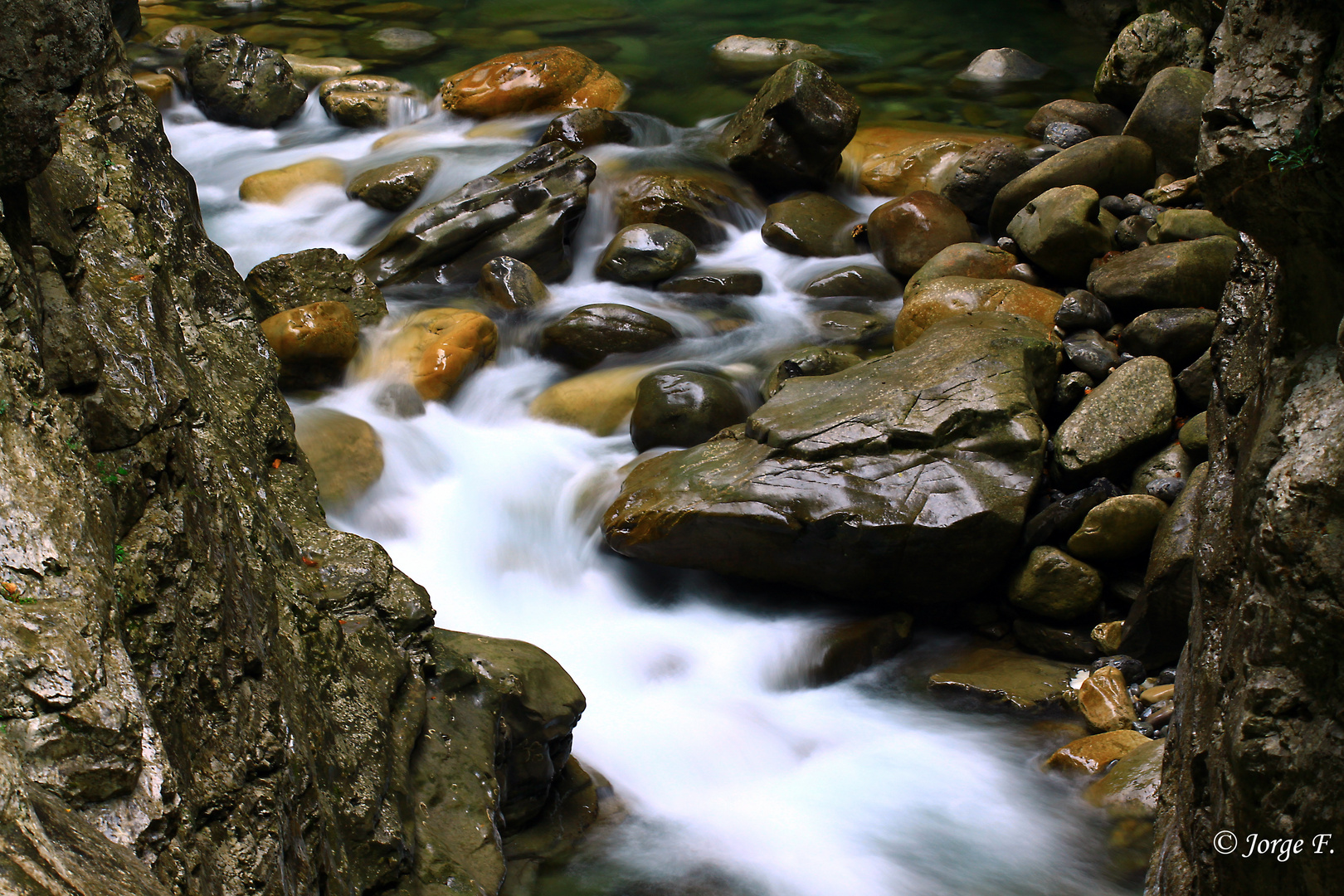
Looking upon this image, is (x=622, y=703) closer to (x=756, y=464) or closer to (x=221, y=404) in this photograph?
(x=756, y=464)

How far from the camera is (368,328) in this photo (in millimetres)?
7484

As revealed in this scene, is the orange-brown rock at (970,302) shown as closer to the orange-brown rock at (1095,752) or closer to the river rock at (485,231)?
the orange-brown rock at (1095,752)

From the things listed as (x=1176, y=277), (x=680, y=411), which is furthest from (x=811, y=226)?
(x=1176, y=277)

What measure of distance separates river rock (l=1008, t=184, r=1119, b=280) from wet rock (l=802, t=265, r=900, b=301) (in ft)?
4.16

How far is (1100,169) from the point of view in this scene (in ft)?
25.4

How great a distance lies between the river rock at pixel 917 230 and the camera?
8281 millimetres

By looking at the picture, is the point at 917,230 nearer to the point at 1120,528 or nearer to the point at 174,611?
the point at 1120,528

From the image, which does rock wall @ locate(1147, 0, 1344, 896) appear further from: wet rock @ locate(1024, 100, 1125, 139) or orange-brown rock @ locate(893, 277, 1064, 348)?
wet rock @ locate(1024, 100, 1125, 139)

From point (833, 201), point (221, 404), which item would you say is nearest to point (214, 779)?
point (221, 404)

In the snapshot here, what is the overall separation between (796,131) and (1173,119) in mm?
3345

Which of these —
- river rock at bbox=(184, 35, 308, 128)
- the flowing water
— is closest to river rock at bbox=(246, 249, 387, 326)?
the flowing water

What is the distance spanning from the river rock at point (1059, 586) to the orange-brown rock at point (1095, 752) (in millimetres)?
892

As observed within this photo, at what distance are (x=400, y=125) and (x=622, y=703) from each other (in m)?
9.00

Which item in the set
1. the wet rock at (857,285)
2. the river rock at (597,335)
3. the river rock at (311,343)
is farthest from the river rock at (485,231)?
the wet rock at (857,285)
